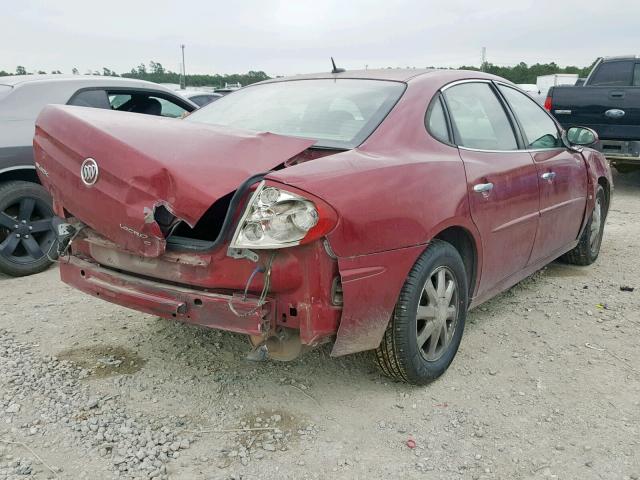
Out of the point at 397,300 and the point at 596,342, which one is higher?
the point at 397,300

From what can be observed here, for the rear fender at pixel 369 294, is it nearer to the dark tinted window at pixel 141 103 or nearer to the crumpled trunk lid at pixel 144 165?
the crumpled trunk lid at pixel 144 165

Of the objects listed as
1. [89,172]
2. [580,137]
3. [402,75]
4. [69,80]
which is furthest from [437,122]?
[69,80]

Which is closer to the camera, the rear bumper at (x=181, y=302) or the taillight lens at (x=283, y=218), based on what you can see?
the taillight lens at (x=283, y=218)

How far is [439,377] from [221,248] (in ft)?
4.68

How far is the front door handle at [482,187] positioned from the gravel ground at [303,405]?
3.15 feet

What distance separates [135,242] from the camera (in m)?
2.57

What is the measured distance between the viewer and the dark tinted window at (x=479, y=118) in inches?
135

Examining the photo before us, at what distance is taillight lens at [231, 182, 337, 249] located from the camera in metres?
2.36

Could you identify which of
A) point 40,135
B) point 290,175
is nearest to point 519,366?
point 290,175

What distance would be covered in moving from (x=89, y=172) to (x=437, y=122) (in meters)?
1.78

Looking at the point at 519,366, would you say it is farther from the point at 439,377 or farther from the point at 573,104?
the point at 573,104

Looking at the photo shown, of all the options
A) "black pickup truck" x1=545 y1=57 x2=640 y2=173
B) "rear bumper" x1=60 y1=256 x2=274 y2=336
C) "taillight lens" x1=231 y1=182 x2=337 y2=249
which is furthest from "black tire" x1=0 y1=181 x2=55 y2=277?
"black pickup truck" x1=545 y1=57 x2=640 y2=173

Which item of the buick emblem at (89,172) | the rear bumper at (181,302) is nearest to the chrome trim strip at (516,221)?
the rear bumper at (181,302)

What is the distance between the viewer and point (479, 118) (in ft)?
12.1
